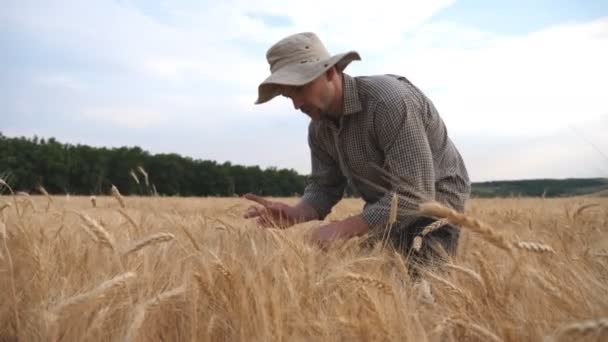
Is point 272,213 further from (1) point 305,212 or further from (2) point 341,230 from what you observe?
(2) point 341,230

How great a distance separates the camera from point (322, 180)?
324 centimetres

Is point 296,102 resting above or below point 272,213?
above

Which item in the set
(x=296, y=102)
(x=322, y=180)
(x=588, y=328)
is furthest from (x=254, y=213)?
(x=588, y=328)

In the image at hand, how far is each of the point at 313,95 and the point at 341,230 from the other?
56cm

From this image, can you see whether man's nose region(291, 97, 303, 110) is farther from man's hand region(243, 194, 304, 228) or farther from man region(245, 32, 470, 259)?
man's hand region(243, 194, 304, 228)

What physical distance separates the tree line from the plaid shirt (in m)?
32.2

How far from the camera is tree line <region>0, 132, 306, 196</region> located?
37.9 metres

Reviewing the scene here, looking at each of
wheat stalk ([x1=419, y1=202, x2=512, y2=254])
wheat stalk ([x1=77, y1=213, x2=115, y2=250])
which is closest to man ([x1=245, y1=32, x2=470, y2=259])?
wheat stalk ([x1=77, y1=213, x2=115, y2=250])

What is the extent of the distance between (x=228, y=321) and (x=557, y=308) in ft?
2.21

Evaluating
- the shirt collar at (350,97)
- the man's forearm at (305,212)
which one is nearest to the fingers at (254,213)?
the man's forearm at (305,212)

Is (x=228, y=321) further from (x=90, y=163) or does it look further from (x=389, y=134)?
(x=90, y=163)

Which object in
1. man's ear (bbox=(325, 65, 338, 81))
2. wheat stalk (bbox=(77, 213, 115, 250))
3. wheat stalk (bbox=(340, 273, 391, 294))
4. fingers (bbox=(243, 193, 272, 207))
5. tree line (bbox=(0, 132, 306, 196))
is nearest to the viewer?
wheat stalk (bbox=(340, 273, 391, 294))

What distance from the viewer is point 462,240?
301 cm

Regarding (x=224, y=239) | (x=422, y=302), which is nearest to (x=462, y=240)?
(x=224, y=239)
